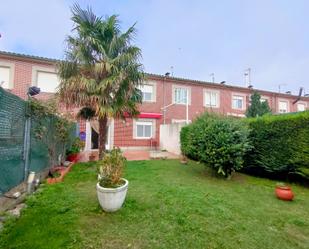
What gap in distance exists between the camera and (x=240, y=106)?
2242 centimetres

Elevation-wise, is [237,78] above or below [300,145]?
above

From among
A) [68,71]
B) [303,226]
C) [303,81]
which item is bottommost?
[303,226]

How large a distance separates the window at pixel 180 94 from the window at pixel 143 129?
11.9ft

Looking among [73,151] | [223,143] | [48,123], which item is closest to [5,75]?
[73,151]

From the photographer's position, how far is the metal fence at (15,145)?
4.20 m

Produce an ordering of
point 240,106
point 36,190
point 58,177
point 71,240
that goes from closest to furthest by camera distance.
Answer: point 71,240 → point 36,190 → point 58,177 → point 240,106

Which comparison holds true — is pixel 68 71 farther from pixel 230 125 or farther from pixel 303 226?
pixel 303 226

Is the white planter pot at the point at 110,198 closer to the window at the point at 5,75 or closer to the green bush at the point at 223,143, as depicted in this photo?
the green bush at the point at 223,143

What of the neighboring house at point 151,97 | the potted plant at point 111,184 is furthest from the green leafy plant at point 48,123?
the neighboring house at point 151,97

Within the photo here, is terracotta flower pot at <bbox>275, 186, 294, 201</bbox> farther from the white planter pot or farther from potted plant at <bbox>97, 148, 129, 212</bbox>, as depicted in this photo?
the white planter pot

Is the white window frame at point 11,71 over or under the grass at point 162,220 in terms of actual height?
over

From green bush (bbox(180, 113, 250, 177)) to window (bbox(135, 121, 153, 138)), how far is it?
994 cm

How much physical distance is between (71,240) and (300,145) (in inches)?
317

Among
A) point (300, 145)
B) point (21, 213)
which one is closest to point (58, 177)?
point (21, 213)
